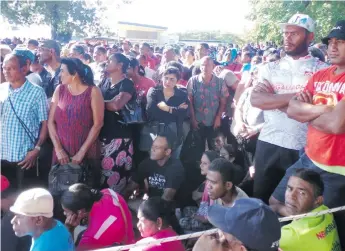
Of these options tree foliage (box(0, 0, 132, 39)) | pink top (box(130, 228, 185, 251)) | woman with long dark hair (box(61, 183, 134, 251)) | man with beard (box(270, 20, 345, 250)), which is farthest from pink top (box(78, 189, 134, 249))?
tree foliage (box(0, 0, 132, 39))

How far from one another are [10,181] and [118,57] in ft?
5.06

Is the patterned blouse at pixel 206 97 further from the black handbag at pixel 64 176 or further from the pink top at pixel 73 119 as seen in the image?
the black handbag at pixel 64 176

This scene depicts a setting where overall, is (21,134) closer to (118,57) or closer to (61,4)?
(118,57)

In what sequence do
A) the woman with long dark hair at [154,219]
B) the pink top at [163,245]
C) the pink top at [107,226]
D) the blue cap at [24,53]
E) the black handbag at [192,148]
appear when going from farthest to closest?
the black handbag at [192,148], the blue cap at [24,53], the pink top at [107,226], the woman with long dark hair at [154,219], the pink top at [163,245]

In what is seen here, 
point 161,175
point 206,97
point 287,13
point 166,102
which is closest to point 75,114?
point 161,175

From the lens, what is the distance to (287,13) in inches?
704

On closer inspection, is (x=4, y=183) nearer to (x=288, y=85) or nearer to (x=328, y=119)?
(x=288, y=85)

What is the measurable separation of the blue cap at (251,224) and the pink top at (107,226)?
1.48 metres

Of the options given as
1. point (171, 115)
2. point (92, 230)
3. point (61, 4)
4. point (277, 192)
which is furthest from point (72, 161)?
point (61, 4)

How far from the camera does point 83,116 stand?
4.06m

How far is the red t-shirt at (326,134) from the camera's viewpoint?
2.66 m

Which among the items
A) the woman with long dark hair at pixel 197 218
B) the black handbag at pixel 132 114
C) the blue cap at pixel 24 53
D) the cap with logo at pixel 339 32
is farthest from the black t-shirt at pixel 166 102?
the cap with logo at pixel 339 32

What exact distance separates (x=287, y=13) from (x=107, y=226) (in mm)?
16220

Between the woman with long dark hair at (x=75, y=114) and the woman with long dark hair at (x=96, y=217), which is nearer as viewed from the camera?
the woman with long dark hair at (x=96, y=217)
